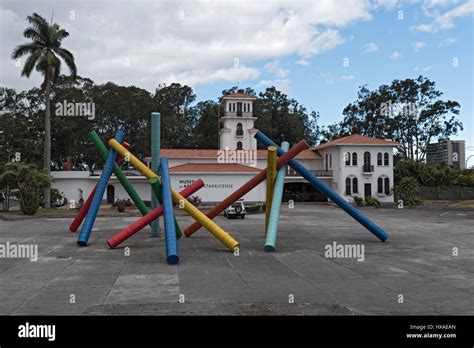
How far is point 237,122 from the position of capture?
197ft

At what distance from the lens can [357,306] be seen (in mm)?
8766

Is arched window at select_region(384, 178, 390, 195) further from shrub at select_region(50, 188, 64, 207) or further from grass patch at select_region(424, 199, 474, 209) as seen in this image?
shrub at select_region(50, 188, 64, 207)

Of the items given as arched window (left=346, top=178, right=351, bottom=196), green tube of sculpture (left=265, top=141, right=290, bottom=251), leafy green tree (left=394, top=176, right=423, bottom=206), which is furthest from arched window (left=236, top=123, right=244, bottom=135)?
green tube of sculpture (left=265, top=141, right=290, bottom=251)

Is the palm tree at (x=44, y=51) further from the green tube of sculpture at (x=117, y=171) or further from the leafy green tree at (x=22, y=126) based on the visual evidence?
the green tube of sculpture at (x=117, y=171)

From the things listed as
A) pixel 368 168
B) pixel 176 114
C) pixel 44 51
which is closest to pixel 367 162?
pixel 368 168

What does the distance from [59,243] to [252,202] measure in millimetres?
32159

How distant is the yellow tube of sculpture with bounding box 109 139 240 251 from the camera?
1548cm

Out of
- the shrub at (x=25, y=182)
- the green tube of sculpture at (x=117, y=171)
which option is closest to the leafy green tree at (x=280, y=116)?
the shrub at (x=25, y=182)

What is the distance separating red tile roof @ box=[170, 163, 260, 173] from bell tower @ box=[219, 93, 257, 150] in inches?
343

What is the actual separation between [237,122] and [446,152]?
31275 millimetres

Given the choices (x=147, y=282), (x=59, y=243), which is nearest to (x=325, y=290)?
(x=147, y=282)

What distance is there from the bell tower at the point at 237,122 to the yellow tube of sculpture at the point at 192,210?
41360 millimetres
